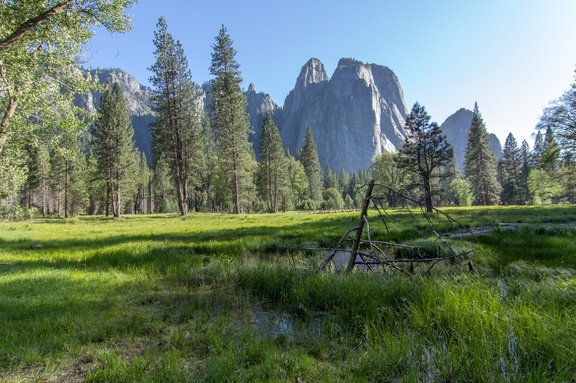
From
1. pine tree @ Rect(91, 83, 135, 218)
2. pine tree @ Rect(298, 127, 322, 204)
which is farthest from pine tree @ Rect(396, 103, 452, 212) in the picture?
pine tree @ Rect(298, 127, 322, 204)

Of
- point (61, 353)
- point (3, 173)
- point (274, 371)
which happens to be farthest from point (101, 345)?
point (3, 173)

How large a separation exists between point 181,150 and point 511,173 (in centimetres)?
7991

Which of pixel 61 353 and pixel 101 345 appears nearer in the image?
pixel 61 353

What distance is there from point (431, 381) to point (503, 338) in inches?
41.7

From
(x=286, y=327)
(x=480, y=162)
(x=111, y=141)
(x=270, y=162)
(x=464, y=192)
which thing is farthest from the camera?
(x=464, y=192)

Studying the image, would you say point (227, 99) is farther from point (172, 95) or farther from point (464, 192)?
point (464, 192)

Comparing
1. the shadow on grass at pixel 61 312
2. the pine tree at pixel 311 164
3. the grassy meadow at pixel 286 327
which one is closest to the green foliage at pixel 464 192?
the pine tree at pixel 311 164

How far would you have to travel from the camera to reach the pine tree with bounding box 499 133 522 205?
68125 millimetres

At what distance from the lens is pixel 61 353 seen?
3594 millimetres

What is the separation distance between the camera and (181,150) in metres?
35.0

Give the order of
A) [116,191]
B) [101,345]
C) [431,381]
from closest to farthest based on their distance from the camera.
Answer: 1. [431,381]
2. [101,345]
3. [116,191]

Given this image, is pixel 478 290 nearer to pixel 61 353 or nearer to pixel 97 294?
pixel 61 353

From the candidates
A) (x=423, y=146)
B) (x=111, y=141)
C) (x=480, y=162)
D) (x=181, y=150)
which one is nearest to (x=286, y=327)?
(x=181, y=150)

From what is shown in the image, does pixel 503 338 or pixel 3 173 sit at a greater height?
pixel 3 173
